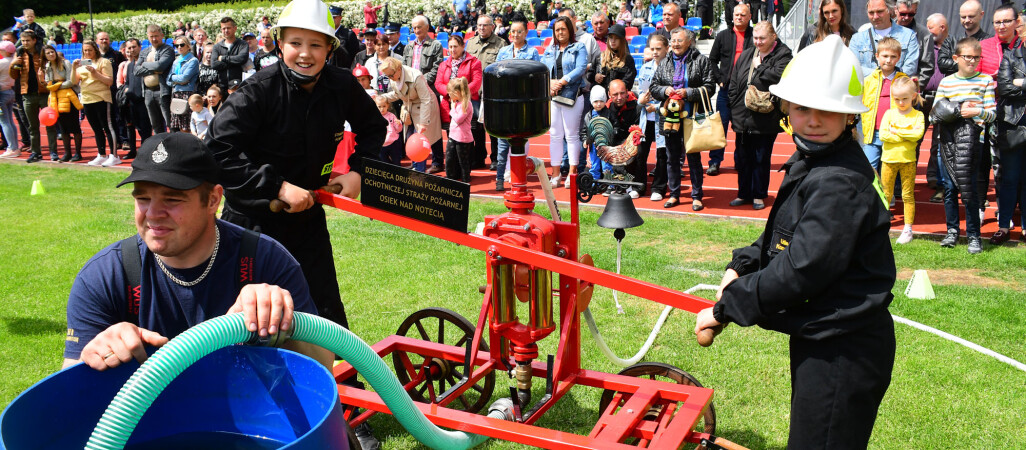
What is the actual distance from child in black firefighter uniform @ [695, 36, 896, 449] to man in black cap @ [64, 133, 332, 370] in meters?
1.56

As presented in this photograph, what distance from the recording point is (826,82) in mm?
2914

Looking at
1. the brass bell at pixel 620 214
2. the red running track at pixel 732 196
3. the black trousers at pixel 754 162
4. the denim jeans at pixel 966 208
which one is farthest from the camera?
the black trousers at pixel 754 162

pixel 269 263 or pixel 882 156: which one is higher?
pixel 269 263

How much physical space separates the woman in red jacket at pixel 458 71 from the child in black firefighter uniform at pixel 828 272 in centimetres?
984

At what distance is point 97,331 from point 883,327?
2497mm

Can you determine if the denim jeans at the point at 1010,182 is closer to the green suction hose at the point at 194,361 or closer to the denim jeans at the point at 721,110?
the denim jeans at the point at 721,110

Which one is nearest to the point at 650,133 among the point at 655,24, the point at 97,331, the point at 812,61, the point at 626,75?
the point at 626,75

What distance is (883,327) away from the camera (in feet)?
9.76

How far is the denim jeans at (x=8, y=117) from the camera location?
16312mm

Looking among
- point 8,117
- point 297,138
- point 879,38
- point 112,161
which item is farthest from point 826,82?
point 8,117

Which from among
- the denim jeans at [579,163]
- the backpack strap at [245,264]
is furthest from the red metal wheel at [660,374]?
the denim jeans at [579,163]

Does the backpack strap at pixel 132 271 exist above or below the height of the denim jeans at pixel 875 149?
above

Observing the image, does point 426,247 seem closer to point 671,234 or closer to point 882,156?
point 671,234

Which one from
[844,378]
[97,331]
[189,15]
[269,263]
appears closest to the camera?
[97,331]
